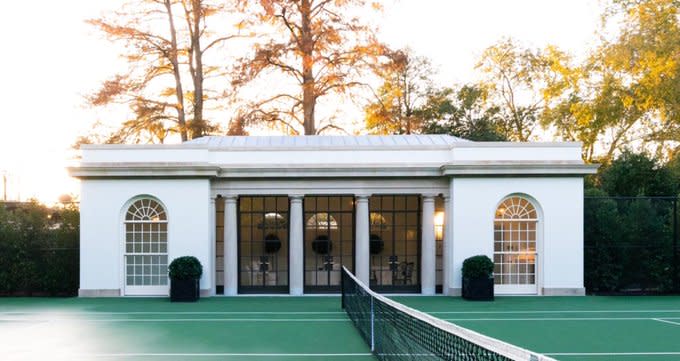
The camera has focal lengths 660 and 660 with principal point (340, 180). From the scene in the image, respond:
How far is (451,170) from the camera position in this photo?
939 inches

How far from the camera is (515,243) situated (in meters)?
24.5

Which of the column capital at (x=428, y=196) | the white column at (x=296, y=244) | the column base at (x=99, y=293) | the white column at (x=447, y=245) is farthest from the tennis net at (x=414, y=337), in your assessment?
the column base at (x=99, y=293)

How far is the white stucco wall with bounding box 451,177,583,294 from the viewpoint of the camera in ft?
78.7

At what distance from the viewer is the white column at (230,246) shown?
24891 mm

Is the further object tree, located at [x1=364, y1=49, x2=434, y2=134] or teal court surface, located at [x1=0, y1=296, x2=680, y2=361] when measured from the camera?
tree, located at [x1=364, y1=49, x2=434, y2=134]

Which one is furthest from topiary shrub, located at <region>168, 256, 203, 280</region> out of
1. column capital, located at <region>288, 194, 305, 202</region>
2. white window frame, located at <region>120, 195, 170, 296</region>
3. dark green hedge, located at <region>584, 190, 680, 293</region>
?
dark green hedge, located at <region>584, 190, 680, 293</region>

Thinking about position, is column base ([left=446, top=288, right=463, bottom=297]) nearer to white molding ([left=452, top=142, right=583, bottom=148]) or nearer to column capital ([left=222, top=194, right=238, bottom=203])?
white molding ([left=452, top=142, right=583, bottom=148])

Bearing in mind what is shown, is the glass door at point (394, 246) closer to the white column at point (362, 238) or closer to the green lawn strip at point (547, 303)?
the white column at point (362, 238)

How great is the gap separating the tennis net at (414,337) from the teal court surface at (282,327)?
1.92ft

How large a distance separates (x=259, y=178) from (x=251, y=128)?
13.5 meters

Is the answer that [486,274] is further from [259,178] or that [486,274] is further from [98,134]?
[98,134]

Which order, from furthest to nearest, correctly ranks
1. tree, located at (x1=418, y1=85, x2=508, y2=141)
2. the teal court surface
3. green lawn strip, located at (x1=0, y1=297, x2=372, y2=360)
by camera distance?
tree, located at (x1=418, y1=85, x2=508, y2=141)
green lawn strip, located at (x1=0, y1=297, x2=372, y2=360)
the teal court surface

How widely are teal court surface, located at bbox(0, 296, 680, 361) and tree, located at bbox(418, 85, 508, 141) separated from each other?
25.9 meters

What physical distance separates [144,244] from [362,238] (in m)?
8.08
